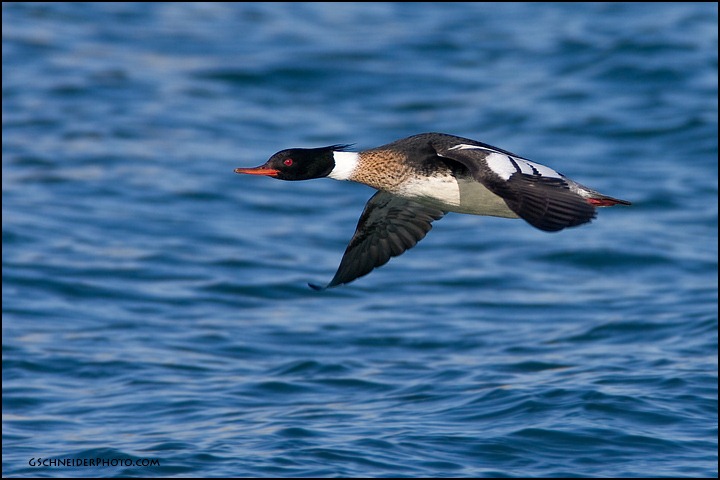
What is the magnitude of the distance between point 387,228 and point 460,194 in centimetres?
124

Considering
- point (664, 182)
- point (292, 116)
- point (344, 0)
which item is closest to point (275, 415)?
point (664, 182)

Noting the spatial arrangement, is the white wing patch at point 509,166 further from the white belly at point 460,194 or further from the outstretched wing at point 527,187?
the white belly at point 460,194

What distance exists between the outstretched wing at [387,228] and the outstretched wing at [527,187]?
1261 mm

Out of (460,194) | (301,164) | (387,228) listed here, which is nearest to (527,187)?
(460,194)

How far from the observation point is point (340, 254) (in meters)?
13.3

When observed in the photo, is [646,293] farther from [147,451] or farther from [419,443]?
[147,451]

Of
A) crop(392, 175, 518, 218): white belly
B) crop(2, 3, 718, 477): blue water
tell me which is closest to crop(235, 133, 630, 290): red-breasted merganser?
crop(392, 175, 518, 218): white belly

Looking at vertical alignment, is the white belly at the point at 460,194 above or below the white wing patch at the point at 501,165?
below

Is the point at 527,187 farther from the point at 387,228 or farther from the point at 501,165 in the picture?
the point at 387,228

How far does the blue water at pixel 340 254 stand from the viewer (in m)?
8.99

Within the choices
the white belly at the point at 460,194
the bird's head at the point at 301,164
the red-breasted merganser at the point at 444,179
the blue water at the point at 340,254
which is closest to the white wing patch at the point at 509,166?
the red-breasted merganser at the point at 444,179

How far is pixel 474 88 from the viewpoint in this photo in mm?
18125

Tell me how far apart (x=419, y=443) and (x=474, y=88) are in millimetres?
10160

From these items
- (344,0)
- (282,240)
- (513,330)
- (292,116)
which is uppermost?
(344,0)
